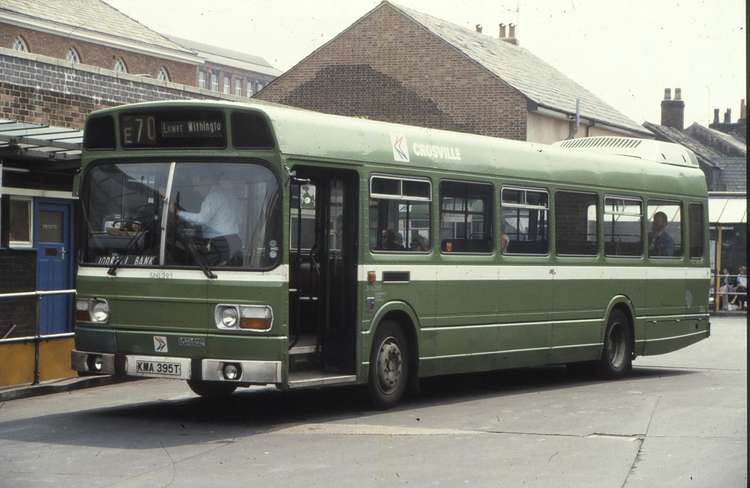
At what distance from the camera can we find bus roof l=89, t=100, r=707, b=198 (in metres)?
12.6

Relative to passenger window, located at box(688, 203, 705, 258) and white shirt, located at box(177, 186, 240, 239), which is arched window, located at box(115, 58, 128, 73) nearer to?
passenger window, located at box(688, 203, 705, 258)

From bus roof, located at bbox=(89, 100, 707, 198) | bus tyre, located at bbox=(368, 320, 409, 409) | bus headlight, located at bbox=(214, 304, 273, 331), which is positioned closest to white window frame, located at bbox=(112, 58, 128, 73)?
bus roof, located at bbox=(89, 100, 707, 198)

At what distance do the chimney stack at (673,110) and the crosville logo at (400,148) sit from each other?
230 feet

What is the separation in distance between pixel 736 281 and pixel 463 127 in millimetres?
10713

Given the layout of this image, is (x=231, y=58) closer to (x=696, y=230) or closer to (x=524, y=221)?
(x=696, y=230)

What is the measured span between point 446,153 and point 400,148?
2.85 ft

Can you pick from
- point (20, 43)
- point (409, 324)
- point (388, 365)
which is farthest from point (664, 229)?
point (20, 43)

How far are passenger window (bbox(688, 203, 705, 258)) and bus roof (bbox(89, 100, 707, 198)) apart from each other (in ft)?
0.92

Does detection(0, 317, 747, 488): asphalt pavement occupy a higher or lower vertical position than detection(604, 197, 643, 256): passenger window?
lower

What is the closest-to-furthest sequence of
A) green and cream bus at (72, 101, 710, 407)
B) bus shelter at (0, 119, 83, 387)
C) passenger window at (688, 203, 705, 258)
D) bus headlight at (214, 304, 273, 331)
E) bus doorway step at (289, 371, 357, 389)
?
1. bus headlight at (214, 304, 273, 331)
2. green and cream bus at (72, 101, 710, 407)
3. bus doorway step at (289, 371, 357, 389)
4. bus shelter at (0, 119, 83, 387)
5. passenger window at (688, 203, 705, 258)

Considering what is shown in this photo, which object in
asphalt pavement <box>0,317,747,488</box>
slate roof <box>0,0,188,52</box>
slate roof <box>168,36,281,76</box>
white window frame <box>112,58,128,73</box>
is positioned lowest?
asphalt pavement <box>0,317,747,488</box>

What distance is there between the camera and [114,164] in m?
12.9

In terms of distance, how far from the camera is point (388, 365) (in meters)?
13.7

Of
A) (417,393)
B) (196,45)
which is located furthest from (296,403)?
(196,45)
